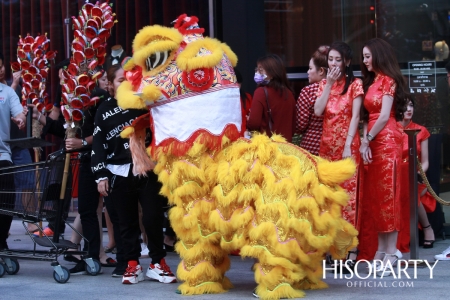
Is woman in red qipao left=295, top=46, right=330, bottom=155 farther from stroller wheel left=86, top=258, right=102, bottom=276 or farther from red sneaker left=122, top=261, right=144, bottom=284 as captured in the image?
stroller wheel left=86, top=258, right=102, bottom=276

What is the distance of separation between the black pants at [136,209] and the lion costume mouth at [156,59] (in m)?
1.06

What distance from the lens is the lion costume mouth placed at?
241 inches

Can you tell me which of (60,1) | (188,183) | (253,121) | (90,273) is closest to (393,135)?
(253,121)

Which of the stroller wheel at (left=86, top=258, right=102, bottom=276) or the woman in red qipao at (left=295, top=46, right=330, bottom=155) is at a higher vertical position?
the woman in red qipao at (left=295, top=46, right=330, bottom=155)

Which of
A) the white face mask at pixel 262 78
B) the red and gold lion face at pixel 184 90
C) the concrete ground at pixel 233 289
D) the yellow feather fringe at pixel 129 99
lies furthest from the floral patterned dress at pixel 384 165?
the yellow feather fringe at pixel 129 99

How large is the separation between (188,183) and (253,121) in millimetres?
1547

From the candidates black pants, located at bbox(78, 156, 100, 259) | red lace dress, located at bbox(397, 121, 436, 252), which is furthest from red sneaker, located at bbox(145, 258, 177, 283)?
red lace dress, located at bbox(397, 121, 436, 252)

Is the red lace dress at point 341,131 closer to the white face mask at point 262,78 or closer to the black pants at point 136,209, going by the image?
the white face mask at point 262,78

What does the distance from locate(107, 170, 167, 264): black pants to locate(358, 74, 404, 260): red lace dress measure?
72.9 inches

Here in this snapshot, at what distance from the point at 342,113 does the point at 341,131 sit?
16 centimetres

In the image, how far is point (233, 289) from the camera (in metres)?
6.47

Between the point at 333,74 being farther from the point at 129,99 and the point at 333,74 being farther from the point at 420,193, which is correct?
the point at 420,193

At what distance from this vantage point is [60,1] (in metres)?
11.3

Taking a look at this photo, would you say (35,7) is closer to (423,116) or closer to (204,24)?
(204,24)
